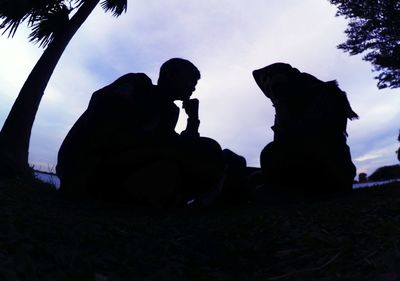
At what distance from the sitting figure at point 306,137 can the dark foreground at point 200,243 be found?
Answer: 67 centimetres

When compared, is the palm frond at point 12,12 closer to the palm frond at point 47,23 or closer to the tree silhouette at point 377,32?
the palm frond at point 47,23

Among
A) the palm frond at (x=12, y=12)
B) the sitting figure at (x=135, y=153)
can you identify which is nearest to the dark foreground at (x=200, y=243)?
the sitting figure at (x=135, y=153)

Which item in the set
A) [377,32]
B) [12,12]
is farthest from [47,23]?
[377,32]

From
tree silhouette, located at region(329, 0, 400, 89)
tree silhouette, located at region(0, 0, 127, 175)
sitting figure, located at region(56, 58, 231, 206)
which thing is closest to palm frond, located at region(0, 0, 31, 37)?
tree silhouette, located at region(0, 0, 127, 175)

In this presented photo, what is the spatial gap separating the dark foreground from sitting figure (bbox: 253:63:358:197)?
67 cm

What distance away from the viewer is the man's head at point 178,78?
3.16 m

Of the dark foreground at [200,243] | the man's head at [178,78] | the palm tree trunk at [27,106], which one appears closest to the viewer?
the dark foreground at [200,243]

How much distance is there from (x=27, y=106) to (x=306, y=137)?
14.2 ft

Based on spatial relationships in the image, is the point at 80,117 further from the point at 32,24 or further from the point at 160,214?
the point at 32,24

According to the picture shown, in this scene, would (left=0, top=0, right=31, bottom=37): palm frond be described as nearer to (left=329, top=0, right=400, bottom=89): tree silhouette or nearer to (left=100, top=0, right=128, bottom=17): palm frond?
(left=100, top=0, right=128, bottom=17): palm frond

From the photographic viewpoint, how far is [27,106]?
18.7 feet

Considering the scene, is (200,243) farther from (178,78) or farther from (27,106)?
(27,106)

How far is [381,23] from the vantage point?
903 centimetres

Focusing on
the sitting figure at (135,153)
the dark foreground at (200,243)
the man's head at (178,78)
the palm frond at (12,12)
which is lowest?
the dark foreground at (200,243)
